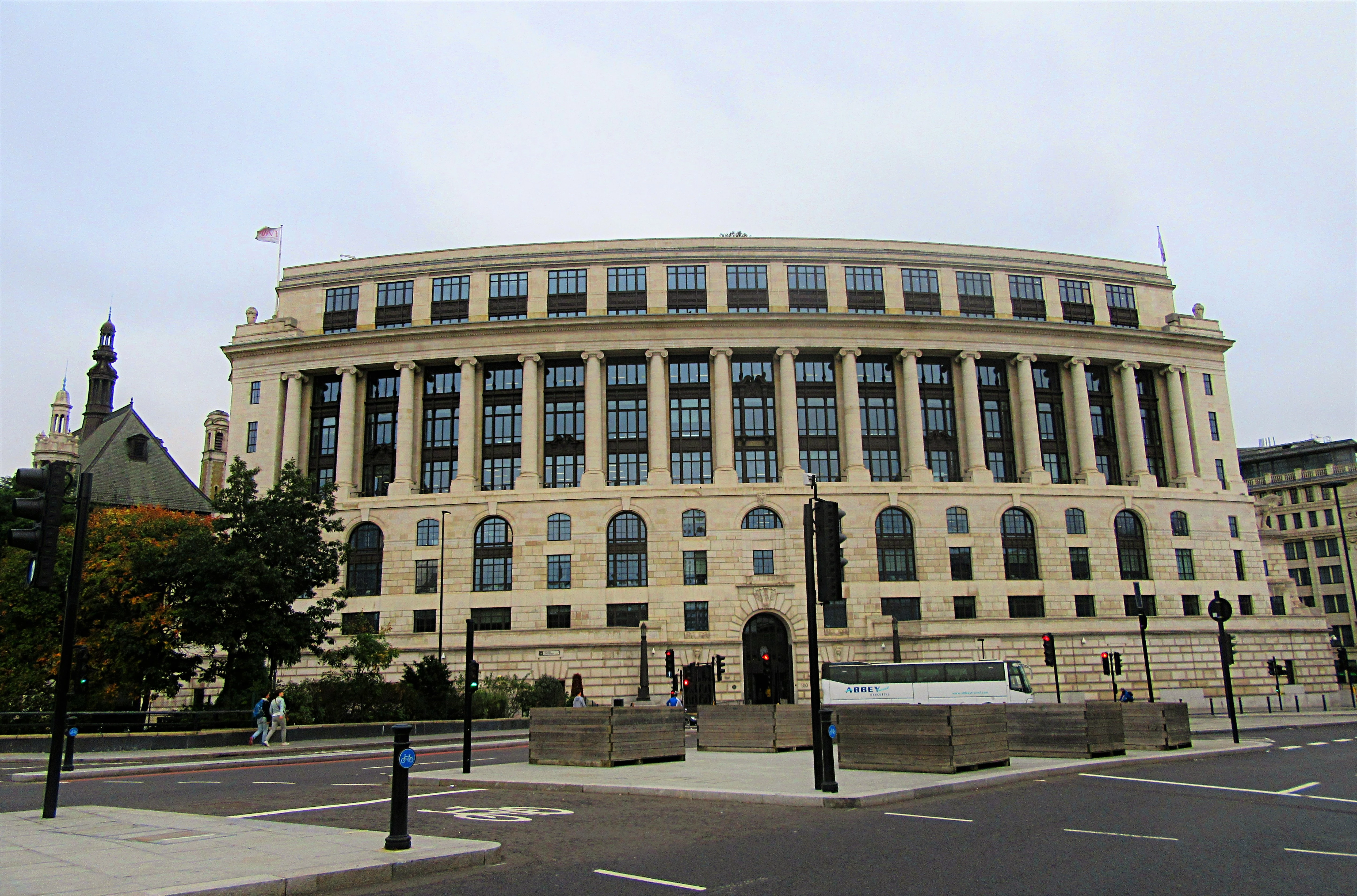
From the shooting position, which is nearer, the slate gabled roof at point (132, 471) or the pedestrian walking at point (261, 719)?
the pedestrian walking at point (261, 719)

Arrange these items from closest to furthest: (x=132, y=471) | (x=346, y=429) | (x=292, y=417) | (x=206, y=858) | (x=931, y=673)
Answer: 1. (x=206, y=858)
2. (x=931, y=673)
3. (x=346, y=429)
4. (x=292, y=417)
5. (x=132, y=471)

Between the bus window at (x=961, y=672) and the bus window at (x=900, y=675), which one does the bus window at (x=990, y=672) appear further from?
the bus window at (x=900, y=675)

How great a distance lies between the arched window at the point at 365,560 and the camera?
60656mm

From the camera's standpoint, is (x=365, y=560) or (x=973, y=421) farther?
(x=973, y=421)

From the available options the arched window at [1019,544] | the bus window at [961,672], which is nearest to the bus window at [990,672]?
the bus window at [961,672]

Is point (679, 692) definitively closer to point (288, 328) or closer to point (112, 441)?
point (288, 328)

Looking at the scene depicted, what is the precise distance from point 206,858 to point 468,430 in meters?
55.3

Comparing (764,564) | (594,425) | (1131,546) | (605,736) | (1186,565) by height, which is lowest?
(605,736)

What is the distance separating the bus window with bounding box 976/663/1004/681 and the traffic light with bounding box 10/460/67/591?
130 feet

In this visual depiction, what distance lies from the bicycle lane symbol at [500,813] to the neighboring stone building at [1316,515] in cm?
9386

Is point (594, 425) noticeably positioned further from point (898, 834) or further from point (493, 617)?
point (898, 834)

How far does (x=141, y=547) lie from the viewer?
132ft

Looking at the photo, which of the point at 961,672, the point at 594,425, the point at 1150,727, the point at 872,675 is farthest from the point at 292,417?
the point at 1150,727

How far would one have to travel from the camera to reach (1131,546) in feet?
210
